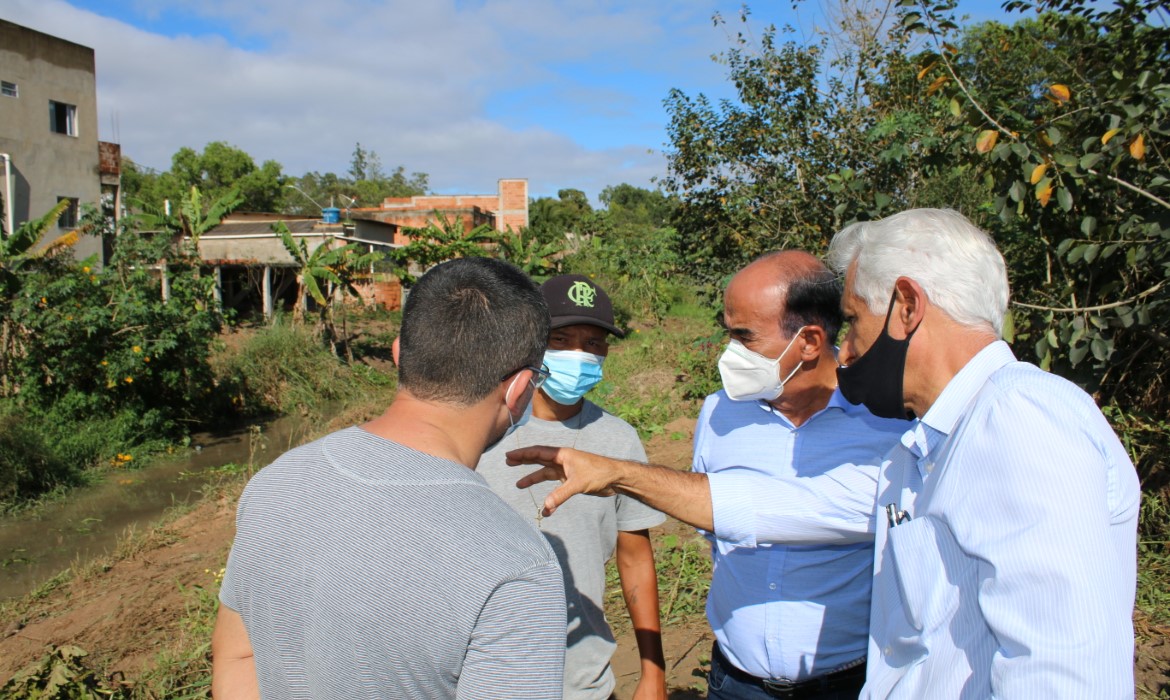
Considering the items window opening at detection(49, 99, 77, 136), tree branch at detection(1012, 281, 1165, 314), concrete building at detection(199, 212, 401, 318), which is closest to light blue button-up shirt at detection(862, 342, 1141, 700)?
tree branch at detection(1012, 281, 1165, 314)

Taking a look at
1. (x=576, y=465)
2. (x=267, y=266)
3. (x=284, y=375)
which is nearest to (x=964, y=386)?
(x=576, y=465)

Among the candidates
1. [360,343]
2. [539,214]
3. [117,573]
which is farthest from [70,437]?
[539,214]

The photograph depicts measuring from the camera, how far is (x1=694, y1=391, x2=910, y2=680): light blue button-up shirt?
6.41 ft

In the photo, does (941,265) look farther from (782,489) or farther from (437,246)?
(437,246)

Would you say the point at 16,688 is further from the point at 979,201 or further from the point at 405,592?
the point at 979,201

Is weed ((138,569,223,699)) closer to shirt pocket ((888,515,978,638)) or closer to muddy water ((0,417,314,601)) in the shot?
muddy water ((0,417,314,601))

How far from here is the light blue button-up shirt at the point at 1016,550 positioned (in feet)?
3.69

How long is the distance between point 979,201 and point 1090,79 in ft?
13.4

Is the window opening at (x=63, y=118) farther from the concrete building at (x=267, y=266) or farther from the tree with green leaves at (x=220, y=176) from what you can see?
the tree with green leaves at (x=220, y=176)

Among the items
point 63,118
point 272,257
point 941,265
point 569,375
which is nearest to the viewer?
point 941,265

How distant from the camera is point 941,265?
5.01 feet

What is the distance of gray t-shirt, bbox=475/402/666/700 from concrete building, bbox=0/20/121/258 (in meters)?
23.1

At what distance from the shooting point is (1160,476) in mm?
4559

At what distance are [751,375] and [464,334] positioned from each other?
1.19 metres
